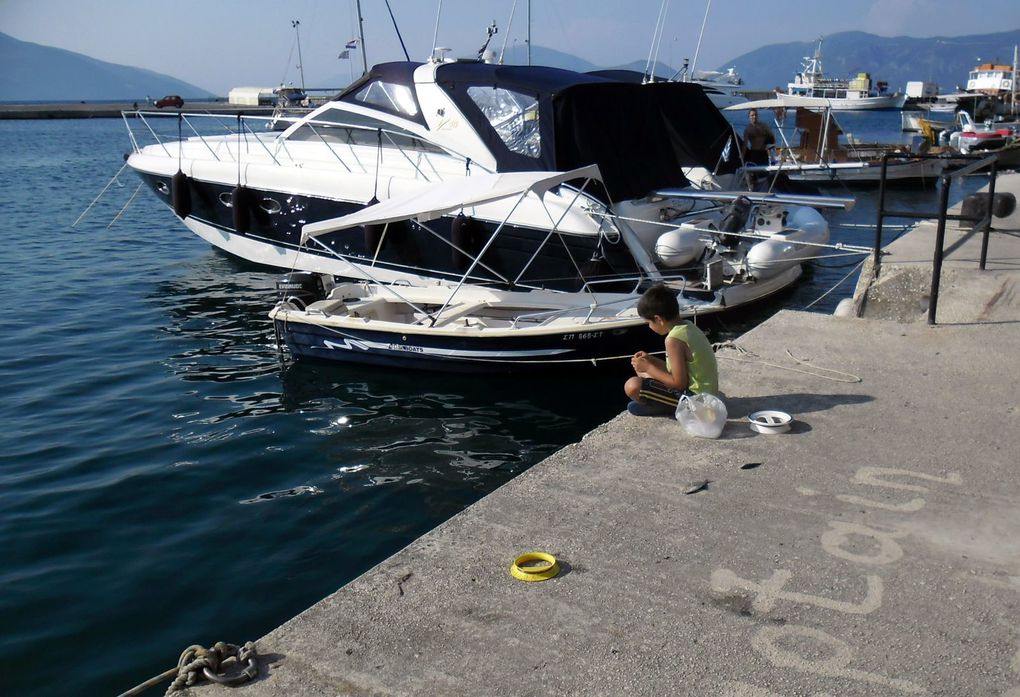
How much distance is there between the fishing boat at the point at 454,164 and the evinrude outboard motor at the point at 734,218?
0.60 meters

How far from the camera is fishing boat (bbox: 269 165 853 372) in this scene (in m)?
8.78

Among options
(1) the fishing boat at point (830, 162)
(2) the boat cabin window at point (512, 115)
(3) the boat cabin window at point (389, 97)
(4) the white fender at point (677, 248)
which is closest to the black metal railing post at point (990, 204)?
(4) the white fender at point (677, 248)

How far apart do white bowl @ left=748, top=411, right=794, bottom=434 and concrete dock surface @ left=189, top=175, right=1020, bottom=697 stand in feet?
0.18

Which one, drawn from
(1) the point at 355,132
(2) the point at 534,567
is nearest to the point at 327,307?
(1) the point at 355,132

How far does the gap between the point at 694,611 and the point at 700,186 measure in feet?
37.1

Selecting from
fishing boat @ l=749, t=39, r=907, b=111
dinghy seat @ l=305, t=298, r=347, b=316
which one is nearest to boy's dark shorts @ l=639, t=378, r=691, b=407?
dinghy seat @ l=305, t=298, r=347, b=316

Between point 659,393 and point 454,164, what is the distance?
25.3 feet

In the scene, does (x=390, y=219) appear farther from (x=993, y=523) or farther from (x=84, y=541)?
(x=993, y=523)

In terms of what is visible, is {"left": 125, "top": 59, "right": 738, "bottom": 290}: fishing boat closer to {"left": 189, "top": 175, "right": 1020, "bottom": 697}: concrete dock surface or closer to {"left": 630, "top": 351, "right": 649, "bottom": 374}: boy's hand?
{"left": 630, "top": 351, "right": 649, "bottom": 374}: boy's hand

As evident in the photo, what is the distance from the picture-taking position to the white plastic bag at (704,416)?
479 cm

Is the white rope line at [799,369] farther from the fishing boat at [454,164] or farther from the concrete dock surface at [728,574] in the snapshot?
the fishing boat at [454,164]

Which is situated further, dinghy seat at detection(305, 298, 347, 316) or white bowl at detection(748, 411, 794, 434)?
dinghy seat at detection(305, 298, 347, 316)

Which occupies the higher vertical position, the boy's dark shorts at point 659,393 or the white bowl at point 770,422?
the boy's dark shorts at point 659,393

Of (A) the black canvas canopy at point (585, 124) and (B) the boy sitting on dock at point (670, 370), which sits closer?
(B) the boy sitting on dock at point (670, 370)
